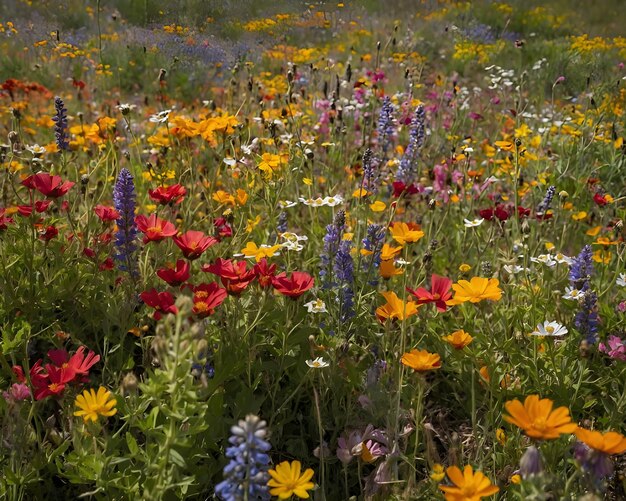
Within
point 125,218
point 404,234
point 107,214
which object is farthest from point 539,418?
point 107,214

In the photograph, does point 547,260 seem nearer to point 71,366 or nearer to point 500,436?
point 500,436

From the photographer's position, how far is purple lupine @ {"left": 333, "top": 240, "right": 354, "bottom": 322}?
6.39 feet

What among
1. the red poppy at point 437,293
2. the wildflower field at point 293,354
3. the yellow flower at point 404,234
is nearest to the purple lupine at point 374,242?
the wildflower field at point 293,354

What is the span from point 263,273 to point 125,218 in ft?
1.76

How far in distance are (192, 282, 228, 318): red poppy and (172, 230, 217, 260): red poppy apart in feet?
0.34

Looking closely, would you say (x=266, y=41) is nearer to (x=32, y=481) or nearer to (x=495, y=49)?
(x=32, y=481)

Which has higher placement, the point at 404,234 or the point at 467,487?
the point at 404,234

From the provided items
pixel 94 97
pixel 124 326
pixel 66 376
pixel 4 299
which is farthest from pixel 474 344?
pixel 94 97

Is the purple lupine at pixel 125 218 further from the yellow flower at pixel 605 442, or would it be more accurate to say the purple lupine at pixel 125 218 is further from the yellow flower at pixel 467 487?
the yellow flower at pixel 605 442

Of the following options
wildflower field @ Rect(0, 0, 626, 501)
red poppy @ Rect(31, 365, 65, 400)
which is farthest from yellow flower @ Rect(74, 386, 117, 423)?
red poppy @ Rect(31, 365, 65, 400)

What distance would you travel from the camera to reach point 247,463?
41.6 inches

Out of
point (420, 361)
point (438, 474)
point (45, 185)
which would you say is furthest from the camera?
point (45, 185)

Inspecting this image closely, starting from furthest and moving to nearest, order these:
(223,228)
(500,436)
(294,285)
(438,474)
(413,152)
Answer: (413,152) → (223,228) → (500,436) → (294,285) → (438,474)

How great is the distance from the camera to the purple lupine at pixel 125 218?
1.90m
